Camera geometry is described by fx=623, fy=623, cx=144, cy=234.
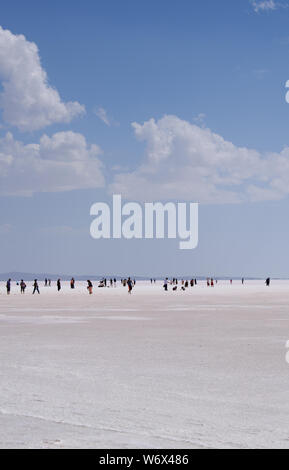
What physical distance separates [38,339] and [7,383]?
23.9 ft

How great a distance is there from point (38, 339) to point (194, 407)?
9805 millimetres

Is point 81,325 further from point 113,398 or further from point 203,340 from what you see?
point 113,398

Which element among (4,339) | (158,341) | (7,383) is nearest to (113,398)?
(7,383)

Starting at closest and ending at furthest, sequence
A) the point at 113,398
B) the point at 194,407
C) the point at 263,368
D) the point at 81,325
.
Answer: the point at 194,407
the point at 113,398
the point at 263,368
the point at 81,325

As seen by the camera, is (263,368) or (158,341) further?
(158,341)

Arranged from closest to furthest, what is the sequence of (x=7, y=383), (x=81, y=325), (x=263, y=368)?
(x=7, y=383)
(x=263, y=368)
(x=81, y=325)
